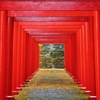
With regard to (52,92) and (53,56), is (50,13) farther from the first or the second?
(53,56)

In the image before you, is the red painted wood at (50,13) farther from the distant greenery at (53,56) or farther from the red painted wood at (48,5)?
the distant greenery at (53,56)

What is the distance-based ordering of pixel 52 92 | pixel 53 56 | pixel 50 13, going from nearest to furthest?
pixel 50 13, pixel 52 92, pixel 53 56

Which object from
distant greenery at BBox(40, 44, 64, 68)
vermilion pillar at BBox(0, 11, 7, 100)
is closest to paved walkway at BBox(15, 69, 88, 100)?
vermilion pillar at BBox(0, 11, 7, 100)

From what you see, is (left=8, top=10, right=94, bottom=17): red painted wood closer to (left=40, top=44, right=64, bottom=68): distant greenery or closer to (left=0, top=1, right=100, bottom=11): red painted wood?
(left=0, top=1, right=100, bottom=11): red painted wood

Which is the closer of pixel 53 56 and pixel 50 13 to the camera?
pixel 50 13

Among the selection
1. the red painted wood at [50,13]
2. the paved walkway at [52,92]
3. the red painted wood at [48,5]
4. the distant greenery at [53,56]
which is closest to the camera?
the red painted wood at [48,5]

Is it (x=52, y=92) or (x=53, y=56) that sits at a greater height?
(x=53, y=56)

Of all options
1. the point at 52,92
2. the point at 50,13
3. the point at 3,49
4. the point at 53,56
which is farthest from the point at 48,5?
the point at 53,56

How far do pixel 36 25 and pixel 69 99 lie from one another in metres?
3.59

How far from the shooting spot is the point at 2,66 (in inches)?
215

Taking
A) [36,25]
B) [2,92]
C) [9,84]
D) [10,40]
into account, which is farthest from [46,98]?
[36,25]

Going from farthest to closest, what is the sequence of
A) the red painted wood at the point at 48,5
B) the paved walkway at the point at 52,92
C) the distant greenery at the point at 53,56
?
the distant greenery at the point at 53,56 < the paved walkway at the point at 52,92 < the red painted wood at the point at 48,5

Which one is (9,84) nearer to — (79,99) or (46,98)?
(46,98)

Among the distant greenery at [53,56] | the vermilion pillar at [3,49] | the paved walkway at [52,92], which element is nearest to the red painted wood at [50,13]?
the vermilion pillar at [3,49]
